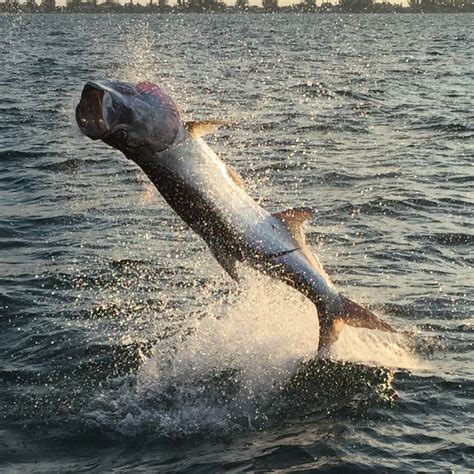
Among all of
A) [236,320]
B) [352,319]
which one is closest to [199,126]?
[352,319]

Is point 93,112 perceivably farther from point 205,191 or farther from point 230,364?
point 230,364

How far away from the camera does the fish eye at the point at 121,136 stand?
6622mm

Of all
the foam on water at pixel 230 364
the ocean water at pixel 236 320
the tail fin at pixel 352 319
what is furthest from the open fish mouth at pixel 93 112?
the tail fin at pixel 352 319

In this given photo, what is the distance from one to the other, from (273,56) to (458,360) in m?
50.7

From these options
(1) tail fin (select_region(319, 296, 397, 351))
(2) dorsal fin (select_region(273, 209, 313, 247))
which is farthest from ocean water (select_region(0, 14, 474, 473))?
(1) tail fin (select_region(319, 296, 397, 351))

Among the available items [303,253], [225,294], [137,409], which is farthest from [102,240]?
[303,253]

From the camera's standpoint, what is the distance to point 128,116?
6629 mm

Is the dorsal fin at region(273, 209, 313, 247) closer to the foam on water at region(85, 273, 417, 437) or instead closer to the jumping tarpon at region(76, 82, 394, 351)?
the jumping tarpon at region(76, 82, 394, 351)

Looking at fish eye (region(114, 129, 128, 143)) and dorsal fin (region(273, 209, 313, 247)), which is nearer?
fish eye (region(114, 129, 128, 143))

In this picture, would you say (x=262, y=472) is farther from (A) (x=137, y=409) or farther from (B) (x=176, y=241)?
(B) (x=176, y=241)

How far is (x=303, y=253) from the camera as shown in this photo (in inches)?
314

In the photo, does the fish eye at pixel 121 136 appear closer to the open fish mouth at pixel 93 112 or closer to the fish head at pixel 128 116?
the fish head at pixel 128 116

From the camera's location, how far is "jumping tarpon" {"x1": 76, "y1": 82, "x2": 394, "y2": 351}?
6.58 meters

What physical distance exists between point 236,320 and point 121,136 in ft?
13.5
